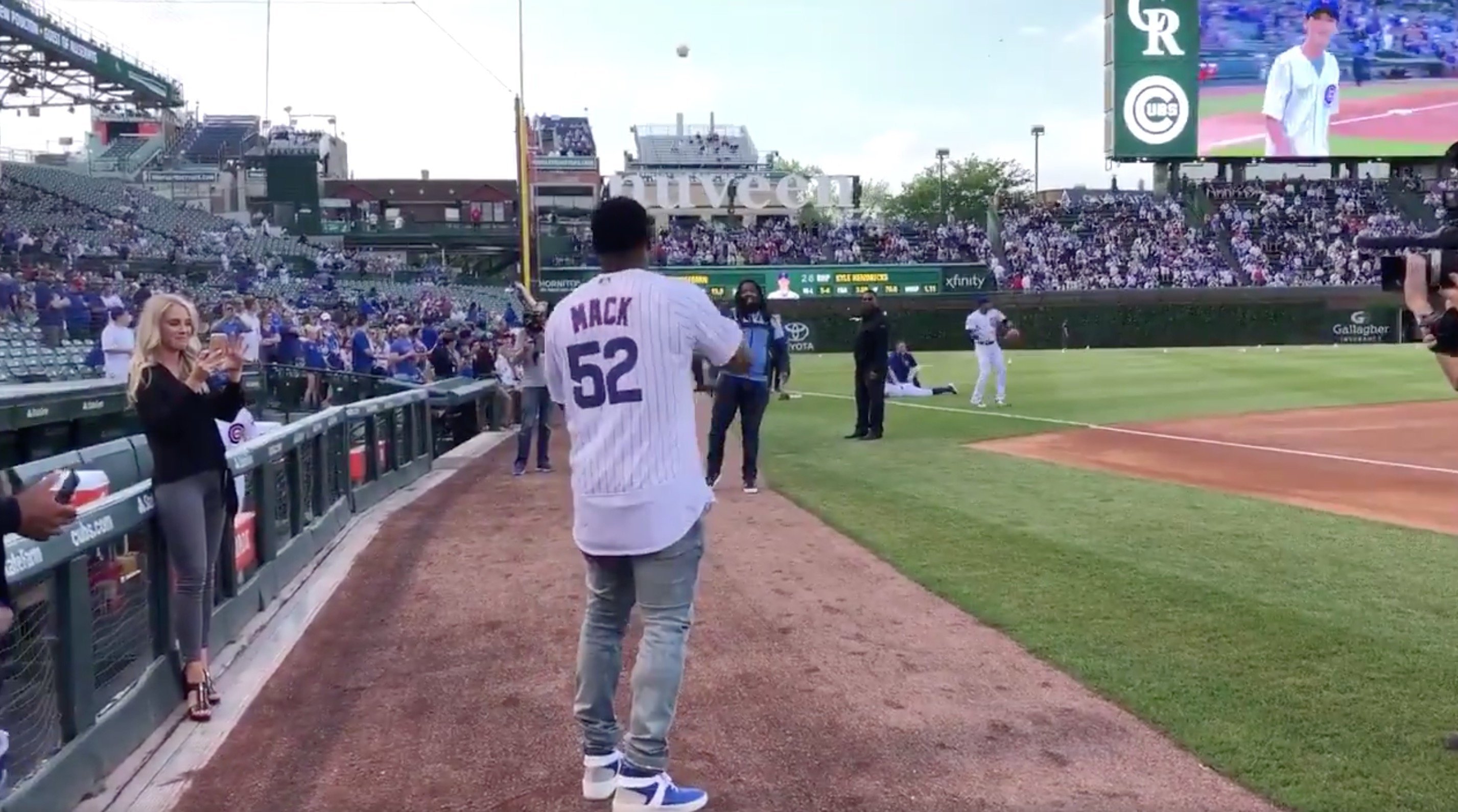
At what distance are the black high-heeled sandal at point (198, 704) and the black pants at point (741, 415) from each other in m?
6.15

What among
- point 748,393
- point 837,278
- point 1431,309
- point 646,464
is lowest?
point 748,393

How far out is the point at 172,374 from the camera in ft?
17.1

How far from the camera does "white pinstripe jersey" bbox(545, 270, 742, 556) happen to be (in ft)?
13.6

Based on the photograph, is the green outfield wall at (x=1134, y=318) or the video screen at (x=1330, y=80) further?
the video screen at (x=1330, y=80)

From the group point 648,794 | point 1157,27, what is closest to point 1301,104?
point 1157,27

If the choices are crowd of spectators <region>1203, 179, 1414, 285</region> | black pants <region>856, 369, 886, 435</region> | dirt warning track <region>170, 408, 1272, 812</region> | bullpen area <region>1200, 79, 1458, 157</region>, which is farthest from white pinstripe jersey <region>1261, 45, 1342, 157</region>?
dirt warning track <region>170, 408, 1272, 812</region>

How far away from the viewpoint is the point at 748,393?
11492mm

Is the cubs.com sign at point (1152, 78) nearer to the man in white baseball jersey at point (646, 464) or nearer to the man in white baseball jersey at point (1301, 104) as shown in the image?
the man in white baseball jersey at point (1301, 104)

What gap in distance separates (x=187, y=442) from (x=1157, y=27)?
44796 mm

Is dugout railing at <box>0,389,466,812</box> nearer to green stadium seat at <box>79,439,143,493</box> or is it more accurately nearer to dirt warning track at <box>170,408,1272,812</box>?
green stadium seat at <box>79,439,143,493</box>

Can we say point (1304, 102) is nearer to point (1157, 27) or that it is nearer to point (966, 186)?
point (1157, 27)

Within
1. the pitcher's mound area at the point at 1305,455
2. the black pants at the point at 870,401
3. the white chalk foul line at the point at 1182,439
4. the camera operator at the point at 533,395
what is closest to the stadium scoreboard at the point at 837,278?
the white chalk foul line at the point at 1182,439

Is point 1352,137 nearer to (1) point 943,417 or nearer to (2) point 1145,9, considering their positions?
(2) point 1145,9

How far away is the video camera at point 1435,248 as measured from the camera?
4.21 metres
